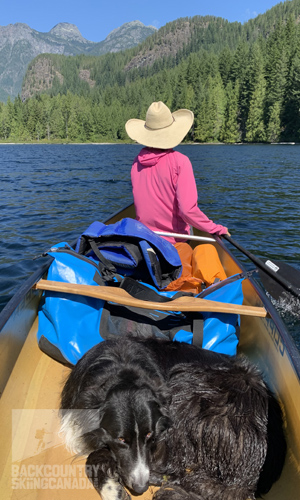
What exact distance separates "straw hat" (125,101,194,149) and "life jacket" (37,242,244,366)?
87.6 inches

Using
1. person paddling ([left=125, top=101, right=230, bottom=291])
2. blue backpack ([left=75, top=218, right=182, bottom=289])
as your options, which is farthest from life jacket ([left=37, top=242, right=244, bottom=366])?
person paddling ([left=125, top=101, right=230, bottom=291])

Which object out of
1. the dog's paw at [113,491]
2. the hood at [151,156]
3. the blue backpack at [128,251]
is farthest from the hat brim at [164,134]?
the dog's paw at [113,491]

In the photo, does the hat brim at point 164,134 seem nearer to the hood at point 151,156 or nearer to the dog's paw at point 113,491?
the hood at point 151,156

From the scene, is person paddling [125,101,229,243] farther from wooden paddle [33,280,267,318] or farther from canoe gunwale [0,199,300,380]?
wooden paddle [33,280,267,318]

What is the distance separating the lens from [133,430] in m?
2.23

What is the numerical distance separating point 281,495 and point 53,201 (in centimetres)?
1437

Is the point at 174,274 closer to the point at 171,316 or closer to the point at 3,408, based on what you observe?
the point at 171,316

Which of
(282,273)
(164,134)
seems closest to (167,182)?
(164,134)

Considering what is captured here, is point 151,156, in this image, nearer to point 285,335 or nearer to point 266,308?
point 266,308

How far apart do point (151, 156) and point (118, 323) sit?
8.23 ft

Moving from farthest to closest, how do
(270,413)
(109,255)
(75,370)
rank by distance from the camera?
(109,255)
(75,370)
(270,413)

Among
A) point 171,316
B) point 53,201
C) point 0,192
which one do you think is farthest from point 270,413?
point 0,192

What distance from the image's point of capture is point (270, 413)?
233cm

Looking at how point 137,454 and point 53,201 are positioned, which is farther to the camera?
point 53,201
